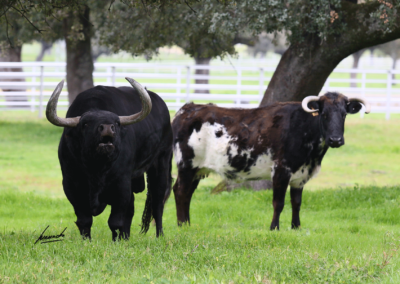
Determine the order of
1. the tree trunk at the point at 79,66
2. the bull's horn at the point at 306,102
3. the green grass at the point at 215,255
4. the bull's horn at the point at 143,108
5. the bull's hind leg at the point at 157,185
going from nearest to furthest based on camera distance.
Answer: the green grass at the point at 215,255, the bull's horn at the point at 143,108, the bull's hind leg at the point at 157,185, the bull's horn at the point at 306,102, the tree trunk at the point at 79,66

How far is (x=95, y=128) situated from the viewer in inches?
211

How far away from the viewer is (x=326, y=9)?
945cm

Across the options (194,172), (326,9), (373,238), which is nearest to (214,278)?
(373,238)

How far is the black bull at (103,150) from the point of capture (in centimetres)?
544

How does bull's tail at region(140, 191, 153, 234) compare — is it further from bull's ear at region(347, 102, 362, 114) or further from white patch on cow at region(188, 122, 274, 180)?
bull's ear at region(347, 102, 362, 114)

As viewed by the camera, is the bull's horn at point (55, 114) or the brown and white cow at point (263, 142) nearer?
the bull's horn at point (55, 114)

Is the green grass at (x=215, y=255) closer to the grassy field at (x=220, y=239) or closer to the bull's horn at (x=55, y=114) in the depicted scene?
the grassy field at (x=220, y=239)

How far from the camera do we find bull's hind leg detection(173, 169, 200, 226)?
857 cm

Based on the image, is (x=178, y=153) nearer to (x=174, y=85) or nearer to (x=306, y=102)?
(x=306, y=102)

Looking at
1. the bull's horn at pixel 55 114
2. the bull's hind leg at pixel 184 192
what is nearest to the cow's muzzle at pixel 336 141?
the bull's hind leg at pixel 184 192

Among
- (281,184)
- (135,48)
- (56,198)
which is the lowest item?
(56,198)

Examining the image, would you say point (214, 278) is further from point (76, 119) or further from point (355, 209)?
point (355, 209)

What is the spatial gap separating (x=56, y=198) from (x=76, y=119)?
5053 mm

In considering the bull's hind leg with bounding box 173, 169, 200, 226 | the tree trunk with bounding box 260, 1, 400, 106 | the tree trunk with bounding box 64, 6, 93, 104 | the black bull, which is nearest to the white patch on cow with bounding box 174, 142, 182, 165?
the bull's hind leg with bounding box 173, 169, 200, 226
